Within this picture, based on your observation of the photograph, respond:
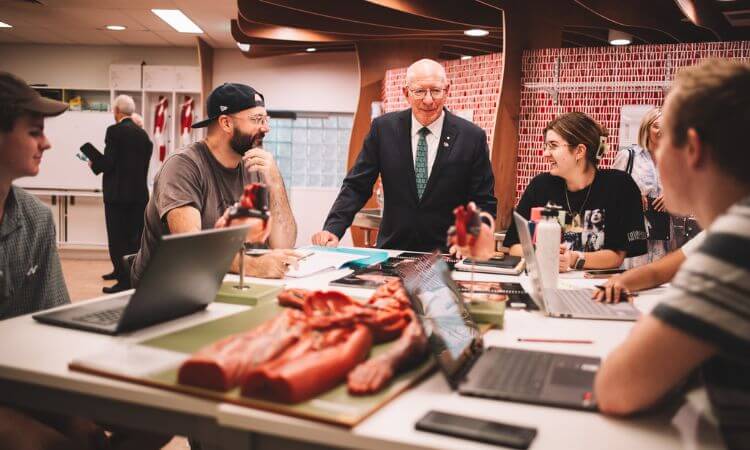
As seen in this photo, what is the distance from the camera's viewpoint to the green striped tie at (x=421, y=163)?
11.2 feet

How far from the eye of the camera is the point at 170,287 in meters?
1.50

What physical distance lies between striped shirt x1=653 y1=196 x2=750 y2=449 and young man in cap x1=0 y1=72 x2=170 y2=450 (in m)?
1.38

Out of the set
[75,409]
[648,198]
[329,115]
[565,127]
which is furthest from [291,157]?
[75,409]

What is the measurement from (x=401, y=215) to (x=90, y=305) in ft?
6.31

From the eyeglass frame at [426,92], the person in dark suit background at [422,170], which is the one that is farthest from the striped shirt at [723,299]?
the eyeglass frame at [426,92]

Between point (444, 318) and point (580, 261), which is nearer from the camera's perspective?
point (444, 318)

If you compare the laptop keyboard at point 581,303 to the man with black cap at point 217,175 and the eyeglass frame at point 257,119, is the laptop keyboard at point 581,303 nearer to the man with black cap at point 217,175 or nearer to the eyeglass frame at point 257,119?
the man with black cap at point 217,175

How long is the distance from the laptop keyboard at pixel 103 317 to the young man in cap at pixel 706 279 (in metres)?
1.10

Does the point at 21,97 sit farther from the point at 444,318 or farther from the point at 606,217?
the point at 606,217

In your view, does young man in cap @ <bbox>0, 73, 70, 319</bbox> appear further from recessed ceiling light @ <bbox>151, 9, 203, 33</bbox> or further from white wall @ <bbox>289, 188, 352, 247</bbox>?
white wall @ <bbox>289, 188, 352, 247</bbox>

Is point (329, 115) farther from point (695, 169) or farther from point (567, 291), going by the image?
point (695, 169)

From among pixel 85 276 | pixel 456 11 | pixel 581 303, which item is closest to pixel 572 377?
pixel 581 303

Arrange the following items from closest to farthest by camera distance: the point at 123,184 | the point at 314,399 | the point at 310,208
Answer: the point at 314,399 < the point at 123,184 < the point at 310,208

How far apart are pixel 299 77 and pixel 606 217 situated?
23.1 feet
